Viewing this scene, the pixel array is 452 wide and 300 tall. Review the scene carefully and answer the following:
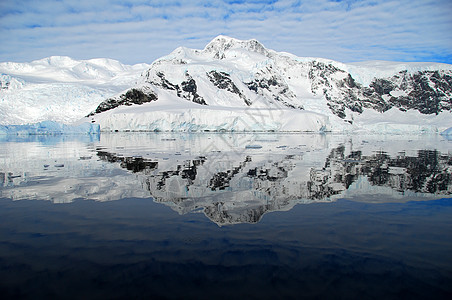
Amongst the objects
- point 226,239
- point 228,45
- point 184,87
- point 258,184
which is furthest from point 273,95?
point 226,239

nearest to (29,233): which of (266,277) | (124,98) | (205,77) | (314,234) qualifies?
(266,277)

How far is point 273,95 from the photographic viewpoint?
84.6 meters

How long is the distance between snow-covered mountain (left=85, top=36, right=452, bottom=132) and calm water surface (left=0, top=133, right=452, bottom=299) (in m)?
39.8

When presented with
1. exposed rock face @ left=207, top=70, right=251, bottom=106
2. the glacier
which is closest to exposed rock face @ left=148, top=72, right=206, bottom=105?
exposed rock face @ left=207, top=70, right=251, bottom=106

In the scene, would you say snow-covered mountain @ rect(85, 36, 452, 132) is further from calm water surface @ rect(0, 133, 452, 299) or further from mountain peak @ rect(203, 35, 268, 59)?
calm water surface @ rect(0, 133, 452, 299)

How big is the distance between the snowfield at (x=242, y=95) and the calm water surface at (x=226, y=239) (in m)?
39.7

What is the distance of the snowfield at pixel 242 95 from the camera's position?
4847cm

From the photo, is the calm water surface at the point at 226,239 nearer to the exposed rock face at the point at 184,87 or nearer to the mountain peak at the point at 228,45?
the exposed rock face at the point at 184,87

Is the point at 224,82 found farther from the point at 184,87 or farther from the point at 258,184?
the point at 258,184

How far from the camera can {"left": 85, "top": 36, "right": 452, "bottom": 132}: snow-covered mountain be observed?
4781 cm

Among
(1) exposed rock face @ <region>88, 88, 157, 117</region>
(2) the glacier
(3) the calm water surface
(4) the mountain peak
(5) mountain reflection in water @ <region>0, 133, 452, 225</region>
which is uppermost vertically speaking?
(4) the mountain peak

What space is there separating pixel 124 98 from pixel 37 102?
24.8 meters

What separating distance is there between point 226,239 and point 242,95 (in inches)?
2723

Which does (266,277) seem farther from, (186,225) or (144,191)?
(144,191)
